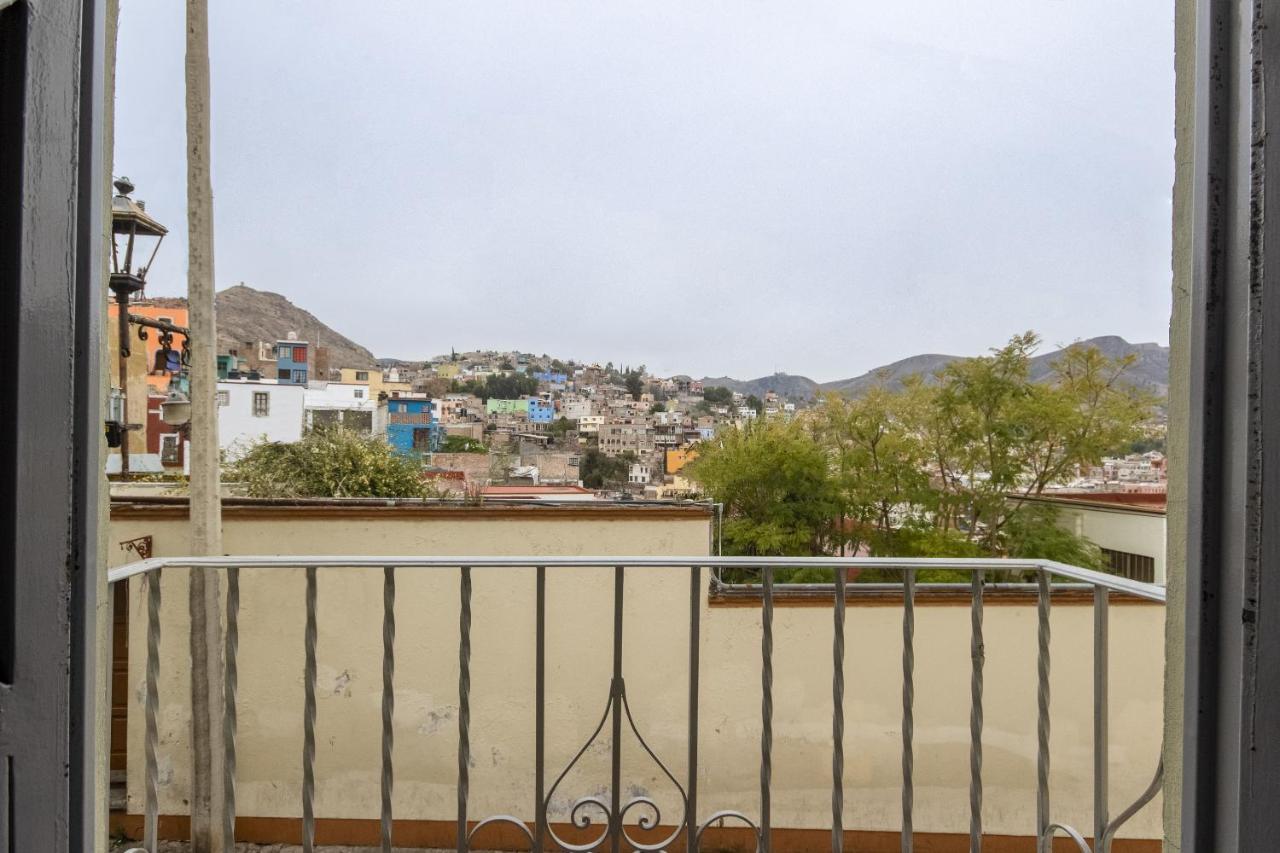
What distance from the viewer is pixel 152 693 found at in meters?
1.70

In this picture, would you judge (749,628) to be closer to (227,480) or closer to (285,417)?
(227,480)

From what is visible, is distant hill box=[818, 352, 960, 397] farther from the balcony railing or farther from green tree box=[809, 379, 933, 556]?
the balcony railing

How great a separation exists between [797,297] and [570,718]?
9.21m

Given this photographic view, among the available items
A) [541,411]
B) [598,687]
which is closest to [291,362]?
[541,411]

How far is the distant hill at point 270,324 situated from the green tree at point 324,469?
840mm

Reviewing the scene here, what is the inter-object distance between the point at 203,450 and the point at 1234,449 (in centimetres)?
394

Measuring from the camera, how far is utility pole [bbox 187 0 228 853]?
331 centimetres

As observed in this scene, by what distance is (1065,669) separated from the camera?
12.0 ft

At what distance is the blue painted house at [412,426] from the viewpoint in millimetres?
5516

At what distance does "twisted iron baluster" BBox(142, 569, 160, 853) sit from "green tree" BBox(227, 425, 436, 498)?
315 centimetres

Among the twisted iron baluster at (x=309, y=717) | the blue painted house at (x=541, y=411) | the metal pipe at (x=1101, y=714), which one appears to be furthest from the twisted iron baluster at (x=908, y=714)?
the blue painted house at (x=541, y=411)

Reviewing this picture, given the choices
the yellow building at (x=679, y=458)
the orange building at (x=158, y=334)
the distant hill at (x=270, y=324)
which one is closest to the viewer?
the orange building at (x=158, y=334)

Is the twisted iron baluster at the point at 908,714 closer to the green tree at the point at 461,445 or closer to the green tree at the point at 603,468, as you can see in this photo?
the green tree at the point at 461,445

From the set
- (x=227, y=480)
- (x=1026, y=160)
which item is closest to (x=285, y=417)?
(x=227, y=480)
